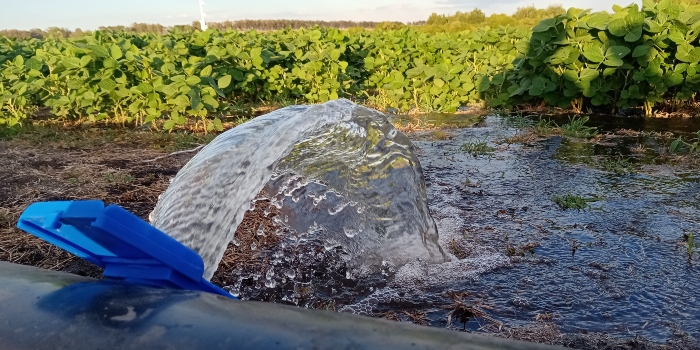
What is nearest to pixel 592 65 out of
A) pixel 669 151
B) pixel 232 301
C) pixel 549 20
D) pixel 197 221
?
pixel 549 20

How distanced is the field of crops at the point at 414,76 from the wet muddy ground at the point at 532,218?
612 millimetres

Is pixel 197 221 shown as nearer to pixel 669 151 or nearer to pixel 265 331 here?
pixel 265 331

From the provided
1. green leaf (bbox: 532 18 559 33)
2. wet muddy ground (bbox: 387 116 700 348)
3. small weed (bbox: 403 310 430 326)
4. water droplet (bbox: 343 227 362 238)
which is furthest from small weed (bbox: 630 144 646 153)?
small weed (bbox: 403 310 430 326)

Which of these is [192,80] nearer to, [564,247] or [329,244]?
[329,244]

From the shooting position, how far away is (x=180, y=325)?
774 millimetres

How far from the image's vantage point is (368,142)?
299 cm

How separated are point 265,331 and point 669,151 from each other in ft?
15.9

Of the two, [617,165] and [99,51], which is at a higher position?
[99,51]

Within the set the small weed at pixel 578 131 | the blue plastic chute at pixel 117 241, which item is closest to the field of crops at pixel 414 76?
the small weed at pixel 578 131

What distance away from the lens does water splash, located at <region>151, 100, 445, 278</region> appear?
7.02ft

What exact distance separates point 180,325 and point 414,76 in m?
7.04

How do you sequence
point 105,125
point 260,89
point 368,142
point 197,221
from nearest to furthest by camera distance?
point 197,221
point 368,142
point 105,125
point 260,89

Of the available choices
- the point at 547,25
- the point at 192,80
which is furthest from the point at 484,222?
the point at 547,25

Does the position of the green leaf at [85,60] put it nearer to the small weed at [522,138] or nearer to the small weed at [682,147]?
the small weed at [522,138]
